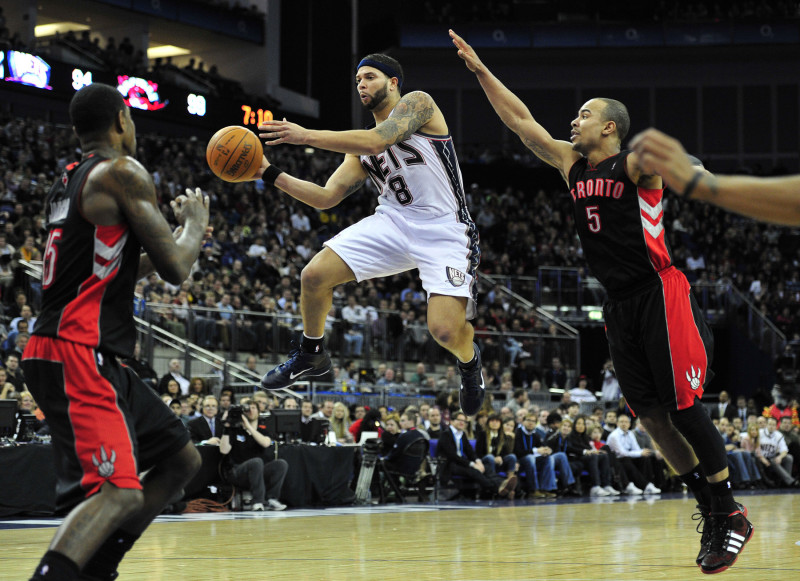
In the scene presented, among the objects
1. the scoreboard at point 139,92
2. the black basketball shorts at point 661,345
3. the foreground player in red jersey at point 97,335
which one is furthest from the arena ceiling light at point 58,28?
the foreground player in red jersey at point 97,335

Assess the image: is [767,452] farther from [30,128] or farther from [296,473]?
[30,128]

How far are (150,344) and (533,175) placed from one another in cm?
2215

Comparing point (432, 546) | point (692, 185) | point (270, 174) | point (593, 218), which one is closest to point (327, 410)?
point (432, 546)

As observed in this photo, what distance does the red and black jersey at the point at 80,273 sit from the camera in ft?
15.1

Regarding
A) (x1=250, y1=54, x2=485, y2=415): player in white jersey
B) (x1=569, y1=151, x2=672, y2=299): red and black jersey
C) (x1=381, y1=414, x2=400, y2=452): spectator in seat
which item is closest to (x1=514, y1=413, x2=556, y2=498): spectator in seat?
(x1=381, y1=414, x2=400, y2=452): spectator in seat

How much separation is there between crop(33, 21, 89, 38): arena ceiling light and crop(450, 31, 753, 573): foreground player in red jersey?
3381 centimetres

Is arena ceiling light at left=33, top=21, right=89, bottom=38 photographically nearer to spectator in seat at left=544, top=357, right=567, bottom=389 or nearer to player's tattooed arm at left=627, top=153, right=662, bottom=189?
→ spectator in seat at left=544, top=357, right=567, bottom=389

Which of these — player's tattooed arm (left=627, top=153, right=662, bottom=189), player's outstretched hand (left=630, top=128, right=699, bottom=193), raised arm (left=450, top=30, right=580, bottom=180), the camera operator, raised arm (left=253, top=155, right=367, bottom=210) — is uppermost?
raised arm (left=450, top=30, right=580, bottom=180)

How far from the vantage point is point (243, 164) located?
7.17 metres

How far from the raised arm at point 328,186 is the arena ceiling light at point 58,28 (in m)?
32.0

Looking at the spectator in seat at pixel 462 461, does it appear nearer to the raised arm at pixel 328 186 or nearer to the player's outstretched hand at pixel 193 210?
the raised arm at pixel 328 186

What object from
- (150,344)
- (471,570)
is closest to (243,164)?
(471,570)

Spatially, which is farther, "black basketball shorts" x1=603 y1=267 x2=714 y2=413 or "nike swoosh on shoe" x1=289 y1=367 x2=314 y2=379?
"nike swoosh on shoe" x1=289 y1=367 x2=314 y2=379

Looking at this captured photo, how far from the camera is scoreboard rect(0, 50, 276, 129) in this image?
2635 centimetres
